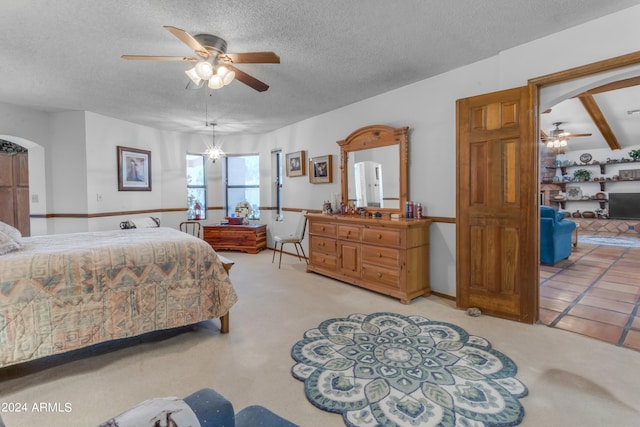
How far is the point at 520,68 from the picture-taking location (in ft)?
9.51

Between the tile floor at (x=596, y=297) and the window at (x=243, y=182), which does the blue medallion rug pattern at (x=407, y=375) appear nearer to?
the tile floor at (x=596, y=297)

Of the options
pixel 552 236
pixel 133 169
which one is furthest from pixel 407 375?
pixel 133 169

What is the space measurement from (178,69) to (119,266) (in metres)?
2.17

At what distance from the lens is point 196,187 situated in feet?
22.3

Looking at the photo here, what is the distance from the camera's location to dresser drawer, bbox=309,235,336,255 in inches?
171

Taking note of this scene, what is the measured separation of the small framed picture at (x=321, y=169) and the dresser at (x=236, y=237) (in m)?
1.76

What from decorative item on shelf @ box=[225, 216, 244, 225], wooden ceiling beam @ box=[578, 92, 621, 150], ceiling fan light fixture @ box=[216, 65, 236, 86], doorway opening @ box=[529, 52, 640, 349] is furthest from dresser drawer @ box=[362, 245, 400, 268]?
wooden ceiling beam @ box=[578, 92, 621, 150]

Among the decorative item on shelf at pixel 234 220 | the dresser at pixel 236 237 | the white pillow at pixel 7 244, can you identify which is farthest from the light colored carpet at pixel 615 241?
the white pillow at pixel 7 244

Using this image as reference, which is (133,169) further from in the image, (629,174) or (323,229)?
(629,174)

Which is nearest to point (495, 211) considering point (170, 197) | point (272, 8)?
point (272, 8)

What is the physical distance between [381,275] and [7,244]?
130 inches

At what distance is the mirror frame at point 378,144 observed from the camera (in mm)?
3895

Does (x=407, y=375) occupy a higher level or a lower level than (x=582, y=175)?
lower

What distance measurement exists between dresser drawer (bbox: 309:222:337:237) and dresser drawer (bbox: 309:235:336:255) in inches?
2.9
